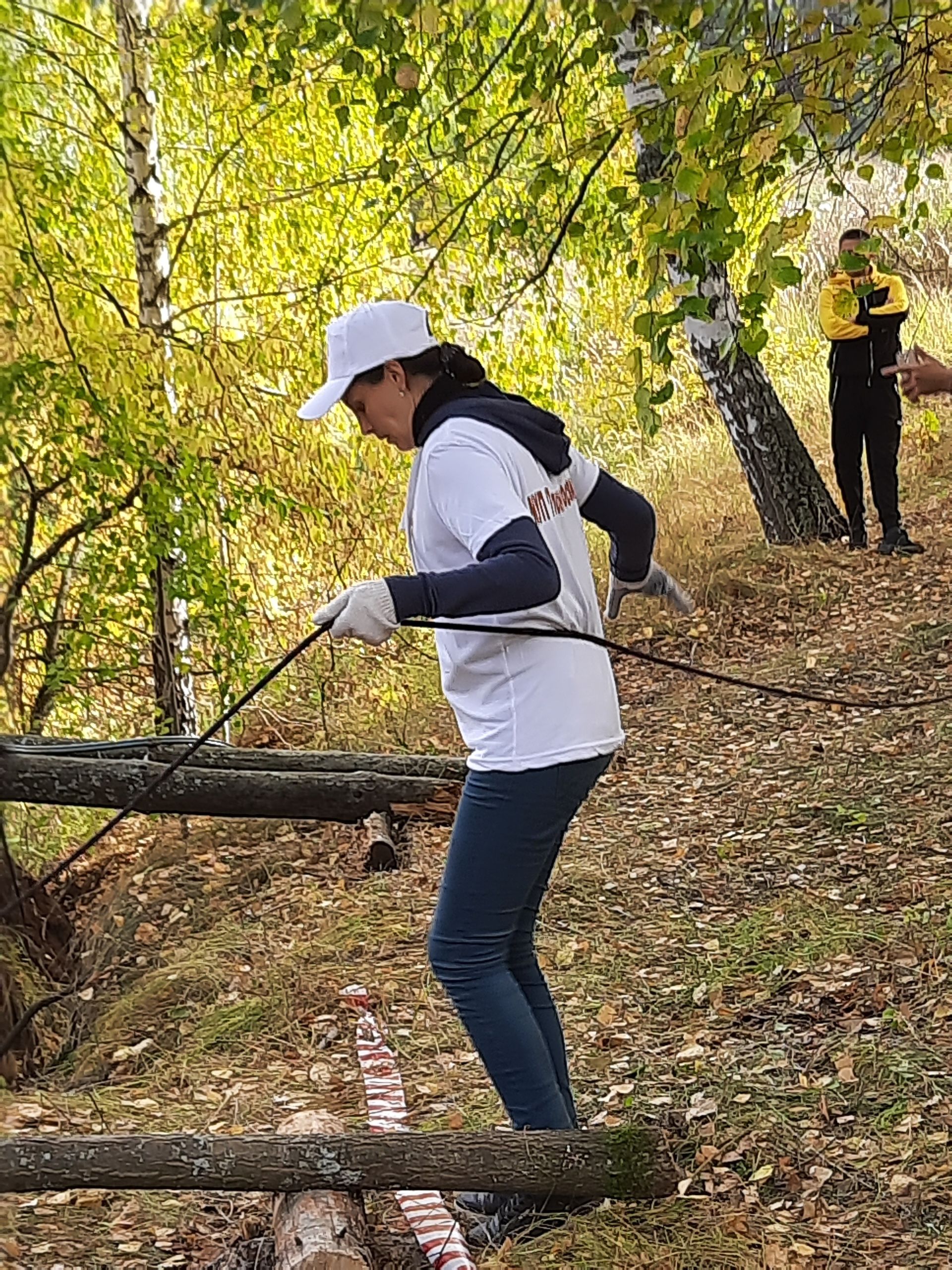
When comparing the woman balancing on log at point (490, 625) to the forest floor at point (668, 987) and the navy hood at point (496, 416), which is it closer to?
the navy hood at point (496, 416)

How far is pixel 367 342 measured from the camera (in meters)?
2.19

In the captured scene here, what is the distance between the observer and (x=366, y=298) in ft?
19.9

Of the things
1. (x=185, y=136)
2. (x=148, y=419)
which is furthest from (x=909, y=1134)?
(x=185, y=136)

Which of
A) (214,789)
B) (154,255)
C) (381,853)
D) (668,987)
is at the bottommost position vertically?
(668,987)

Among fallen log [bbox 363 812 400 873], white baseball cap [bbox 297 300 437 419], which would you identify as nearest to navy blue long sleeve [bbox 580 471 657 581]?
white baseball cap [bbox 297 300 437 419]

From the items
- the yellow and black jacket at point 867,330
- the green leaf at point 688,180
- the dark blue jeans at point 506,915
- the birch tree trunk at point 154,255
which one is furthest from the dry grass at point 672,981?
the green leaf at point 688,180

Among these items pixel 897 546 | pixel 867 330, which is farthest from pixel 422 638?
pixel 867 330

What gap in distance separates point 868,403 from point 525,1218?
5.68 metres

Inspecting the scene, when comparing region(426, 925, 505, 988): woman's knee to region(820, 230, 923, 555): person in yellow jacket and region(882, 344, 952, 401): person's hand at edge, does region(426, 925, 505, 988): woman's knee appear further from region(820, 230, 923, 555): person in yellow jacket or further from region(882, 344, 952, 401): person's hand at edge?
region(820, 230, 923, 555): person in yellow jacket

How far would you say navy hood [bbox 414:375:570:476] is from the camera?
7.15ft

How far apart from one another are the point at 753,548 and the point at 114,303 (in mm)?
3729

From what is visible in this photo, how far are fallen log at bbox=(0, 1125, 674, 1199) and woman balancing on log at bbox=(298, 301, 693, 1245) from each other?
0.65 feet

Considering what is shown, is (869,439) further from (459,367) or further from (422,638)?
(459,367)

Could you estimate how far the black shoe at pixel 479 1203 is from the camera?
8.43 ft
